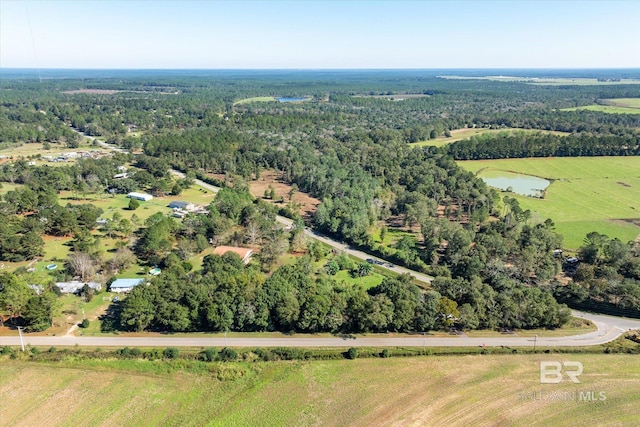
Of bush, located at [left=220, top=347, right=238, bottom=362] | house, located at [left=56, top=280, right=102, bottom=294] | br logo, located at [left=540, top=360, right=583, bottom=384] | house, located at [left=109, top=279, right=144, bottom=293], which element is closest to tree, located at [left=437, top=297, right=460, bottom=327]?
br logo, located at [left=540, top=360, right=583, bottom=384]

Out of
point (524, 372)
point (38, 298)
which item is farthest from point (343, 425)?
point (38, 298)

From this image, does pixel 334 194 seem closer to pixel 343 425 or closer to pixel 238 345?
pixel 238 345

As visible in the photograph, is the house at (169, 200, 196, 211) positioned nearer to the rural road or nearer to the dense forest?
the dense forest

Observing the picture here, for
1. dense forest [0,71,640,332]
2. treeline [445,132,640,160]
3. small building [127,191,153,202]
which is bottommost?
small building [127,191,153,202]

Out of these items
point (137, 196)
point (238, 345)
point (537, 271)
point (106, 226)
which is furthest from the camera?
point (137, 196)

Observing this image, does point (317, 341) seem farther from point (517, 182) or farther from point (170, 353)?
point (517, 182)

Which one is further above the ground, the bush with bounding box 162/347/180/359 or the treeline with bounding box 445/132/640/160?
the treeline with bounding box 445/132/640/160
